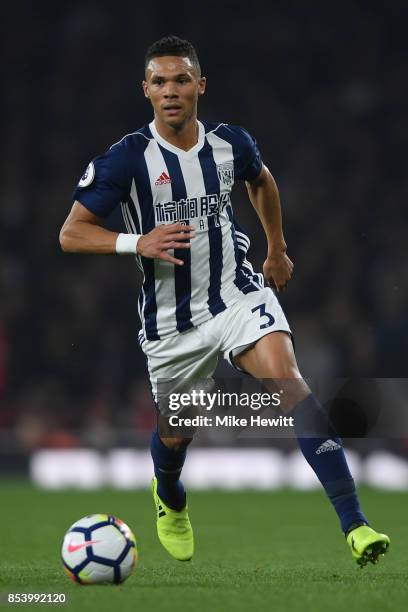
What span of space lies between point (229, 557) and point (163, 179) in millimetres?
1869

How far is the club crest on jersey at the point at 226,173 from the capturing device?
5.21 metres

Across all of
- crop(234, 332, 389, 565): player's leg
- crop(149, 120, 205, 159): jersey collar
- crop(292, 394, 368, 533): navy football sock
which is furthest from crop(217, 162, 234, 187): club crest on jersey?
crop(292, 394, 368, 533): navy football sock

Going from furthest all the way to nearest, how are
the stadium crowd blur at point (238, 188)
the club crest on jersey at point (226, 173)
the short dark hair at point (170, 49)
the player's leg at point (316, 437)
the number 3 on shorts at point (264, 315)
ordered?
the stadium crowd blur at point (238, 188) → the club crest on jersey at point (226, 173) → the short dark hair at point (170, 49) → the number 3 on shorts at point (264, 315) → the player's leg at point (316, 437)

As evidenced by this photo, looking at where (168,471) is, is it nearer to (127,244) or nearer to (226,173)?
(127,244)

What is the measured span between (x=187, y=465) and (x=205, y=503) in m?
2.04

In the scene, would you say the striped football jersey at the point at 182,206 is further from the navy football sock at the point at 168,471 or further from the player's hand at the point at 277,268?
the navy football sock at the point at 168,471

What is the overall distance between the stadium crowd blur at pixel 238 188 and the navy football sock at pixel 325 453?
21.1 feet

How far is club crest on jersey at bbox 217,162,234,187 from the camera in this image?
5.21 m

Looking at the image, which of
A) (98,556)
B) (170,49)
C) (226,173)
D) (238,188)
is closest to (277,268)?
(226,173)

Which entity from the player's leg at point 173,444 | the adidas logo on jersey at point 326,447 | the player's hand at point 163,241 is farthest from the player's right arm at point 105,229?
the adidas logo on jersey at point 326,447

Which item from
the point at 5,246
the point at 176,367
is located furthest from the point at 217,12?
the point at 176,367

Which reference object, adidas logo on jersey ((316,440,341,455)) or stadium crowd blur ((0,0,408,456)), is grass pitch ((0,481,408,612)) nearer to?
adidas logo on jersey ((316,440,341,455))

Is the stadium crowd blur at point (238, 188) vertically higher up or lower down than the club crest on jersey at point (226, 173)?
lower down

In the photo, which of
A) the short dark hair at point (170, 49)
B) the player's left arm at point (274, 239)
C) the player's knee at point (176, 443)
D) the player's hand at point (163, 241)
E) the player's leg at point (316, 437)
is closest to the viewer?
the player's leg at point (316, 437)
